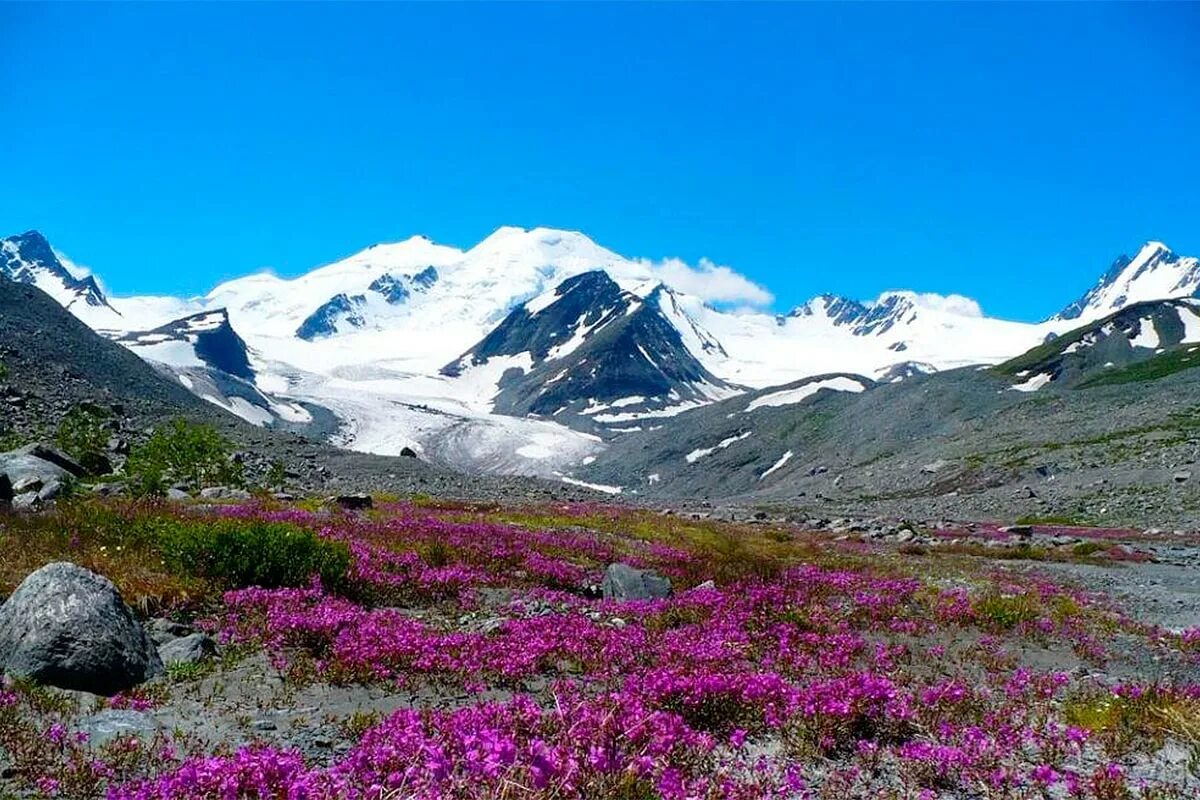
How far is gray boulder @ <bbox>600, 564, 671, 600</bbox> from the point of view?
1438 centimetres

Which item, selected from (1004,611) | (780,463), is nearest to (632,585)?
(1004,611)

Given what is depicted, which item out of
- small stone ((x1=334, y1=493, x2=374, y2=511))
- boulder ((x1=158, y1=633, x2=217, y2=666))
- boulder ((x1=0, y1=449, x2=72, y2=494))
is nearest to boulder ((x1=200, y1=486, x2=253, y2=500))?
small stone ((x1=334, y1=493, x2=374, y2=511))

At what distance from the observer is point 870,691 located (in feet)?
26.2

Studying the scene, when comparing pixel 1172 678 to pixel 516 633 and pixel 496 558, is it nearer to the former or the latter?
pixel 516 633

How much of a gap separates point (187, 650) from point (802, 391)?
158 m

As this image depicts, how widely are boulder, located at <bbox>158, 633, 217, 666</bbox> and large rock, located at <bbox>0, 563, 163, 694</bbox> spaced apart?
35cm

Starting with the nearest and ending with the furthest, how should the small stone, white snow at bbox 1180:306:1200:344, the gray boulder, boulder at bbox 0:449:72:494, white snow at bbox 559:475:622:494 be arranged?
the gray boulder < boulder at bbox 0:449:72:494 < the small stone < white snow at bbox 559:475:622:494 < white snow at bbox 1180:306:1200:344

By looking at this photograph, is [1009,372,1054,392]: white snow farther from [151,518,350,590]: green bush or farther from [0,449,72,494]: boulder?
[151,518,350,590]: green bush

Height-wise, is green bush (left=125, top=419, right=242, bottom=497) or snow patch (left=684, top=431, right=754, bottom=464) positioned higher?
green bush (left=125, top=419, right=242, bottom=497)

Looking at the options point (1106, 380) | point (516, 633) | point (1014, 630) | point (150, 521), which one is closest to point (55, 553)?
point (150, 521)

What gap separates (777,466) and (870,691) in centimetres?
9166

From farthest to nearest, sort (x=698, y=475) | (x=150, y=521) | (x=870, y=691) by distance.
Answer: (x=698, y=475) < (x=150, y=521) < (x=870, y=691)

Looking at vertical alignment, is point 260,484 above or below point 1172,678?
above

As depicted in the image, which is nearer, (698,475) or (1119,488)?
(1119,488)
